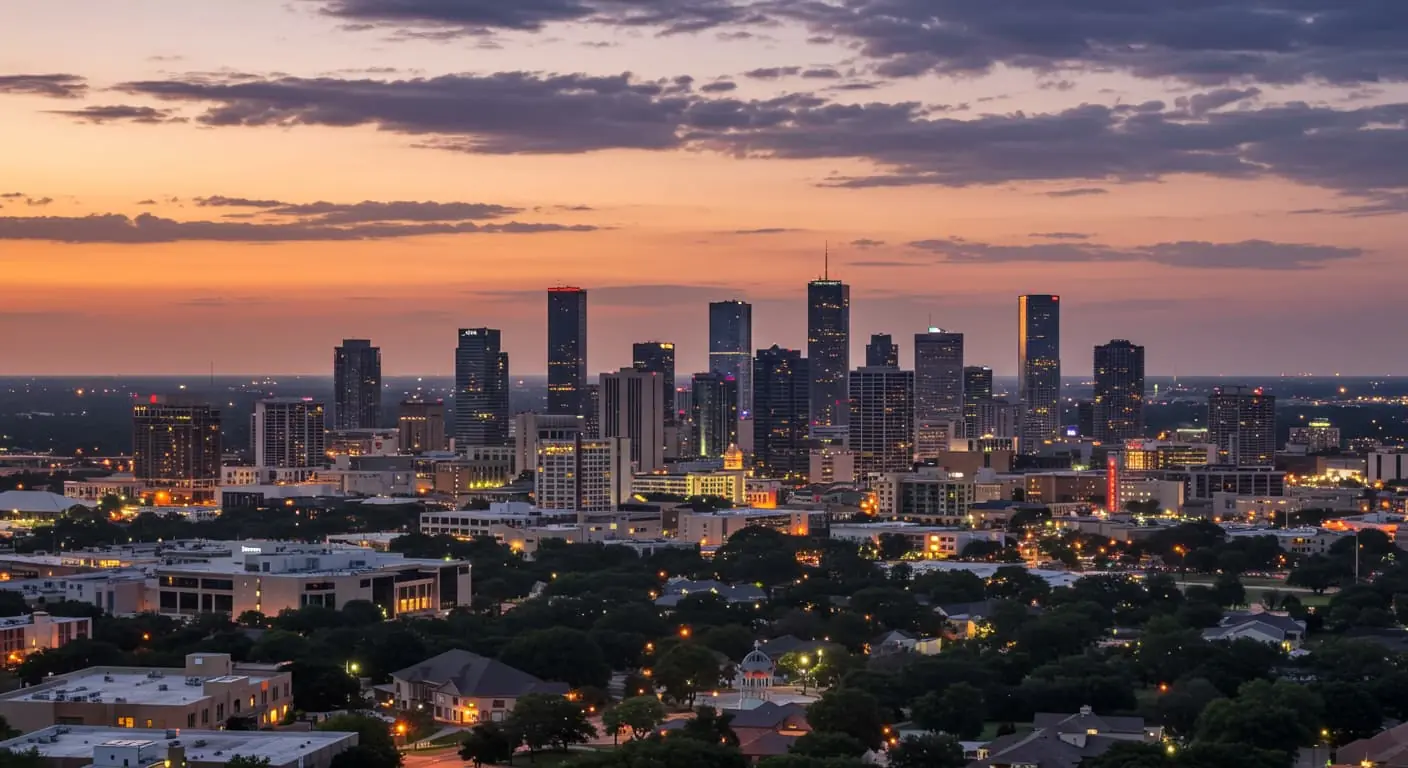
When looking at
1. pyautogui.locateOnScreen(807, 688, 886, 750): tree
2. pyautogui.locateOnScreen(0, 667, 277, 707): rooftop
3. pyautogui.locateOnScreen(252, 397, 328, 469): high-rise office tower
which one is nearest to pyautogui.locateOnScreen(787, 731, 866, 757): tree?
pyautogui.locateOnScreen(807, 688, 886, 750): tree

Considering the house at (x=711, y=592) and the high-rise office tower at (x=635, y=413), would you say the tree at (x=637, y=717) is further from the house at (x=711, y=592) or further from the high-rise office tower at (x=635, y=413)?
the high-rise office tower at (x=635, y=413)

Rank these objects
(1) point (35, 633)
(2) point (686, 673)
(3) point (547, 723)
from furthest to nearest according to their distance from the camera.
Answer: (1) point (35, 633) → (2) point (686, 673) → (3) point (547, 723)

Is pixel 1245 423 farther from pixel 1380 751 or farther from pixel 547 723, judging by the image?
pixel 547 723

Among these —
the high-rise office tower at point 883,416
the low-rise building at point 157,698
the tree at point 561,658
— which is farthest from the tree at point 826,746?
the high-rise office tower at point 883,416

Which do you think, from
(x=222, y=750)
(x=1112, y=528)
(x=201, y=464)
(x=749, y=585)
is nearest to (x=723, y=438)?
(x=201, y=464)

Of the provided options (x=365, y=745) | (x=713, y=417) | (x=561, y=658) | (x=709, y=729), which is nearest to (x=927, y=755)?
(x=709, y=729)

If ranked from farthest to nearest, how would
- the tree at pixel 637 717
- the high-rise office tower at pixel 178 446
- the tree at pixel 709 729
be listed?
the high-rise office tower at pixel 178 446
the tree at pixel 637 717
the tree at pixel 709 729

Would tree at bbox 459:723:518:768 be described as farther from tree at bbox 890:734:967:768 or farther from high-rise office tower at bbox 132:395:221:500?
high-rise office tower at bbox 132:395:221:500
